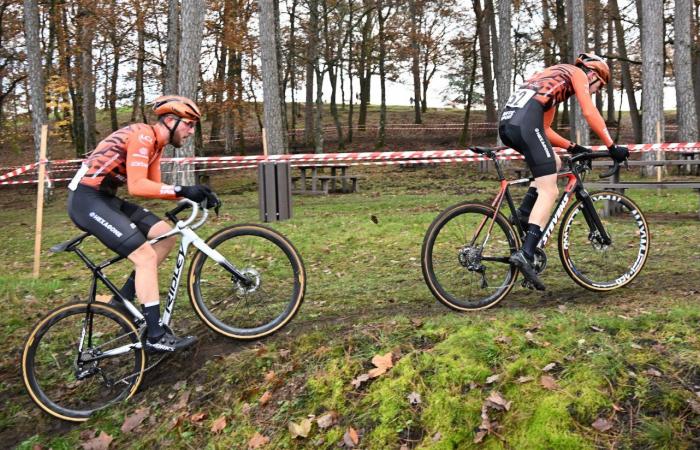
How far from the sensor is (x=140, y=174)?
174 inches

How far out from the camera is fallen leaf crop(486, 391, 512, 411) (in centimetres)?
343

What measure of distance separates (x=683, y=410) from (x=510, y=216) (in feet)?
7.98

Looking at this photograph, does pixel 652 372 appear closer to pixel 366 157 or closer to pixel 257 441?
pixel 257 441

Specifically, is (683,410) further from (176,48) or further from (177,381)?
(176,48)

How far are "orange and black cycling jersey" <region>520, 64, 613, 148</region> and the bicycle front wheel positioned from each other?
8.40 feet

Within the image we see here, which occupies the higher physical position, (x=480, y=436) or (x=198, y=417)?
(x=480, y=436)

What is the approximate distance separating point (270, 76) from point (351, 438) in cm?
1381

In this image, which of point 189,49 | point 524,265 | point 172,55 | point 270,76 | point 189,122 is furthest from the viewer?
point 172,55

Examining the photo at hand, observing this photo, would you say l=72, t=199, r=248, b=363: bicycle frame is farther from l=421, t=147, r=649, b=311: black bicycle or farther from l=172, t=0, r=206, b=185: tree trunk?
l=172, t=0, r=206, b=185: tree trunk

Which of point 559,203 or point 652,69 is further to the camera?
point 652,69

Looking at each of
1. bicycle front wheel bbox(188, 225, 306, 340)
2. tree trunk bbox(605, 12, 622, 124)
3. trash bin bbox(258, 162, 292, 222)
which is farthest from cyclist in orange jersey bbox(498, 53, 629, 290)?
tree trunk bbox(605, 12, 622, 124)

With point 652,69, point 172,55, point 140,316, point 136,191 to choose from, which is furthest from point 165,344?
point 172,55

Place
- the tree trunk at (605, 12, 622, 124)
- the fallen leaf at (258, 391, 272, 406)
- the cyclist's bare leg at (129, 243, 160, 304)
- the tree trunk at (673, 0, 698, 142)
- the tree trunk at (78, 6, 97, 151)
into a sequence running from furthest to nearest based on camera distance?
the tree trunk at (605, 12, 622, 124) → the tree trunk at (78, 6, 97, 151) → the tree trunk at (673, 0, 698, 142) → the cyclist's bare leg at (129, 243, 160, 304) → the fallen leaf at (258, 391, 272, 406)

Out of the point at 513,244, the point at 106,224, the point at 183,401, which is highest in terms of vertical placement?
the point at 106,224
